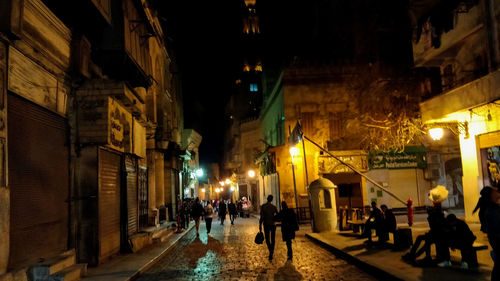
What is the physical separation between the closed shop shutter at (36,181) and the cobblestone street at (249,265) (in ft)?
8.38

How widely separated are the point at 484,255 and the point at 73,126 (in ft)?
37.4

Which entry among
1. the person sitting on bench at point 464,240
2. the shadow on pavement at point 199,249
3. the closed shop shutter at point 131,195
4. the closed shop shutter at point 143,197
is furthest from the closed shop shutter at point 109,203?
the person sitting on bench at point 464,240

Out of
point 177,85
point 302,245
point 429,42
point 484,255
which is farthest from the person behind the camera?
point 177,85

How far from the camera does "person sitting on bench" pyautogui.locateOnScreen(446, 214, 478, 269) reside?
846 centimetres

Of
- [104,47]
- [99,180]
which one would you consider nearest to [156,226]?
[99,180]

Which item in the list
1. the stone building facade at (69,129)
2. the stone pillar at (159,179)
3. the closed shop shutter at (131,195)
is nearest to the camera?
the stone building facade at (69,129)

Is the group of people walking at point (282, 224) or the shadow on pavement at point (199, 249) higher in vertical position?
the group of people walking at point (282, 224)

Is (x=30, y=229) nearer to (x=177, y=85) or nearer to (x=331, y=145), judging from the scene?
(x=331, y=145)

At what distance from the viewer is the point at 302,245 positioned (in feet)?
51.1

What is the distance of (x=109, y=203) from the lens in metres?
13.1

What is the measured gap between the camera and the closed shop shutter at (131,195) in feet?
50.7

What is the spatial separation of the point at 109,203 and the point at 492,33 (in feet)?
45.5

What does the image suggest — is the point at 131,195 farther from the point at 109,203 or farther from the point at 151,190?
the point at 151,190

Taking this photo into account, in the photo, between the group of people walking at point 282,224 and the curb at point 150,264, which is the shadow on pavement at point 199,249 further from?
the group of people walking at point 282,224
